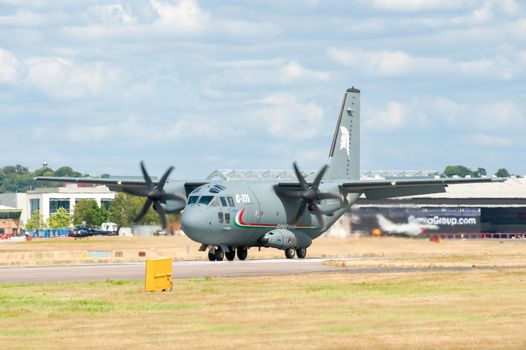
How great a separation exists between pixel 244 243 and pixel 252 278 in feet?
55.4

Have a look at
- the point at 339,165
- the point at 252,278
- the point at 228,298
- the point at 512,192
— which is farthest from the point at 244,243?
the point at 512,192

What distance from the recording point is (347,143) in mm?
66750

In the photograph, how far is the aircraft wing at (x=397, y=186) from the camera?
193 ft

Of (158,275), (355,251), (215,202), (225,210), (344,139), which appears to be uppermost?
(344,139)

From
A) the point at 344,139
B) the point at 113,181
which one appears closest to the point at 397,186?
the point at 344,139

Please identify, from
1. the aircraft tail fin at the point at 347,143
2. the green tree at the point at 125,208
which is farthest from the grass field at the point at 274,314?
the green tree at the point at 125,208

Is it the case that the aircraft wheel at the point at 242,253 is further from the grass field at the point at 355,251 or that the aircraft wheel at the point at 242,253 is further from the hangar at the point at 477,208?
the hangar at the point at 477,208

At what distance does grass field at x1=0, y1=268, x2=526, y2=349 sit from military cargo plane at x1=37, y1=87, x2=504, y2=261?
48.1ft

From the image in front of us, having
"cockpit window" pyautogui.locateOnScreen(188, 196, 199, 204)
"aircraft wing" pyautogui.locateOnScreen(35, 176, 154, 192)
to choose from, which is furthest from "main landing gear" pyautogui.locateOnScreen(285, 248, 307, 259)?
"aircraft wing" pyautogui.locateOnScreen(35, 176, 154, 192)

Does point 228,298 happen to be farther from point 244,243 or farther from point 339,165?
point 339,165

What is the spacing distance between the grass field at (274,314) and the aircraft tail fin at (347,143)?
25181 mm

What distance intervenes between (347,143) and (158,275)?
3310cm

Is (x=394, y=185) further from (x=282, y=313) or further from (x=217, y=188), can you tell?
(x=282, y=313)

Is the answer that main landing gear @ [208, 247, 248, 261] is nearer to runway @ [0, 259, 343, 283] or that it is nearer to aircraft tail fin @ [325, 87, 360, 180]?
runway @ [0, 259, 343, 283]
